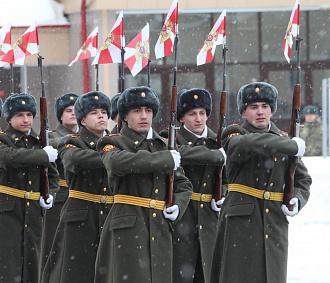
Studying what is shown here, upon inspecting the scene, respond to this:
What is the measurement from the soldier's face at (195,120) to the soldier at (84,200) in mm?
646

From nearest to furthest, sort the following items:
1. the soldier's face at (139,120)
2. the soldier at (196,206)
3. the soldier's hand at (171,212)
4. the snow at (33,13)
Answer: the soldier's hand at (171,212) → the soldier's face at (139,120) → the soldier at (196,206) → the snow at (33,13)

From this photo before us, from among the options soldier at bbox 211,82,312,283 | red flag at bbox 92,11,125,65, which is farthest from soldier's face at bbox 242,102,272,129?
red flag at bbox 92,11,125,65

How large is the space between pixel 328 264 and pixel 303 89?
36.0 feet

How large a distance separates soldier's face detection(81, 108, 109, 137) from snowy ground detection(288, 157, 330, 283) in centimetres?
288

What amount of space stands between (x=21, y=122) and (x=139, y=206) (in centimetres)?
220

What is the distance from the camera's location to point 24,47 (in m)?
9.30

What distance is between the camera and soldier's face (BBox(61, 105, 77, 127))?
9508 millimetres

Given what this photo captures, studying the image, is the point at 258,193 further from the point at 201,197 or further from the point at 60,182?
the point at 60,182

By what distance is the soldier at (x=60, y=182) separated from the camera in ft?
29.7

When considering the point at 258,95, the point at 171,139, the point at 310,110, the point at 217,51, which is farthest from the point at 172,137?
the point at 217,51

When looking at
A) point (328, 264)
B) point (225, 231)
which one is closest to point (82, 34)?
Result: point (328, 264)

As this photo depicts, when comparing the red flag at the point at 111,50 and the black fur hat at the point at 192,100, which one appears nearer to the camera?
the black fur hat at the point at 192,100

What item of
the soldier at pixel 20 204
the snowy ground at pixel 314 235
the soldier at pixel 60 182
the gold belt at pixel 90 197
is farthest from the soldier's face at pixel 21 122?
the snowy ground at pixel 314 235

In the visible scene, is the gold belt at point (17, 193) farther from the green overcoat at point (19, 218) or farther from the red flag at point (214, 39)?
the red flag at point (214, 39)
